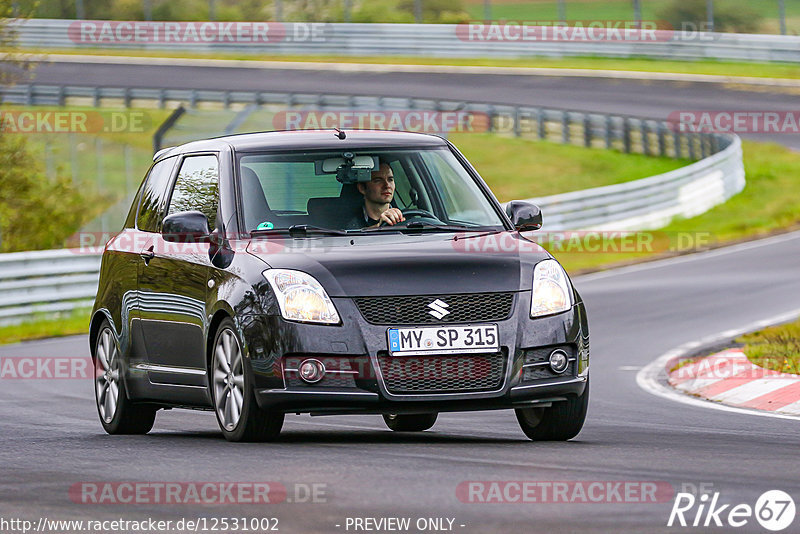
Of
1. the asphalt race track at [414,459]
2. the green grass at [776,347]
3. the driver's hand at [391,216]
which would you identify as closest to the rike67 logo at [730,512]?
the asphalt race track at [414,459]

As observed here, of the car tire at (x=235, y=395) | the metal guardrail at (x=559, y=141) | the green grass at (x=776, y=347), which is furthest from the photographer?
the metal guardrail at (x=559, y=141)

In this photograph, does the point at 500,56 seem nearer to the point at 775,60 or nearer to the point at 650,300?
the point at 775,60

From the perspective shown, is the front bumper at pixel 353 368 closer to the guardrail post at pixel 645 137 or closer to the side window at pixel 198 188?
the side window at pixel 198 188

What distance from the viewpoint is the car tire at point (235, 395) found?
27.5ft

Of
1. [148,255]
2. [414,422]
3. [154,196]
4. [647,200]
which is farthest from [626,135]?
[148,255]

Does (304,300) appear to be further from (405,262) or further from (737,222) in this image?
(737,222)

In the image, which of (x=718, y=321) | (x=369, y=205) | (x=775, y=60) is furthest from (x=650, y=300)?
(x=775, y=60)

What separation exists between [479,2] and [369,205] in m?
49.8

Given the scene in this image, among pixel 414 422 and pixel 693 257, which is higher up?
pixel 414 422

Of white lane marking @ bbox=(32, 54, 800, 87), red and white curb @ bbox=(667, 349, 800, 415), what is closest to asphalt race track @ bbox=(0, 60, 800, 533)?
red and white curb @ bbox=(667, 349, 800, 415)

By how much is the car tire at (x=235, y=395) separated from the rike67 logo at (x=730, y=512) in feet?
8.70

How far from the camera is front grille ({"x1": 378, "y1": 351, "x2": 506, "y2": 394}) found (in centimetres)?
816

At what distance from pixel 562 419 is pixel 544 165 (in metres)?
30.7

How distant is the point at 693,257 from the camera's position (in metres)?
25.7
